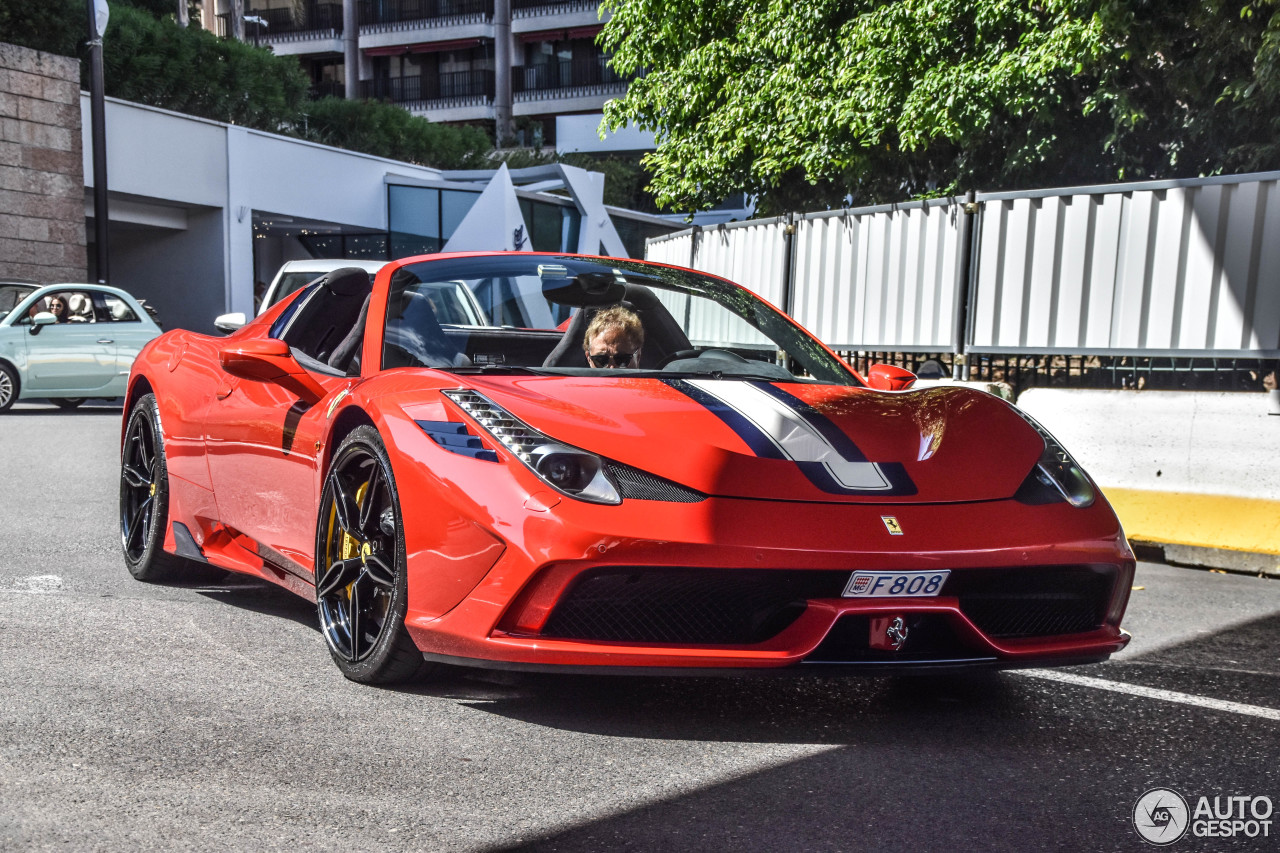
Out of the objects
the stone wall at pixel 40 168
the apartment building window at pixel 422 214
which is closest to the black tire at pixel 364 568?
the stone wall at pixel 40 168

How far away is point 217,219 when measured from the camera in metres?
29.3

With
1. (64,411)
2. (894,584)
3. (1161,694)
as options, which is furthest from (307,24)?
(894,584)

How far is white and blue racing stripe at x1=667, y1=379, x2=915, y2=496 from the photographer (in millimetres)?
3395

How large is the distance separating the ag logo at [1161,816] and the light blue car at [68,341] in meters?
14.2

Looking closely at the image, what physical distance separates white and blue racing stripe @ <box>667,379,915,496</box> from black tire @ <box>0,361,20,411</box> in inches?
521

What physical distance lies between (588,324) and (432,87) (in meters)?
56.0

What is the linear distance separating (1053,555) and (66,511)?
19.2 ft

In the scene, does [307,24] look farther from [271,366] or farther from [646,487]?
[646,487]

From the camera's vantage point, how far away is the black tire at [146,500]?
5355mm

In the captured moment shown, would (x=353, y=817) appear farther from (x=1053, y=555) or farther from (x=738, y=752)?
(x=1053, y=555)

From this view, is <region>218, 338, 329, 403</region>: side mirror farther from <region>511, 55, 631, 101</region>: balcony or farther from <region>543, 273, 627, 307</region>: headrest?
<region>511, 55, 631, 101</region>: balcony

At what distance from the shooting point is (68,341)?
50.6ft

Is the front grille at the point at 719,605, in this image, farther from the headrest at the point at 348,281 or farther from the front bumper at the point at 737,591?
the headrest at the point at 348,281

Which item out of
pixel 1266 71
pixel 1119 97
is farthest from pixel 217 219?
pixel 1266 71
